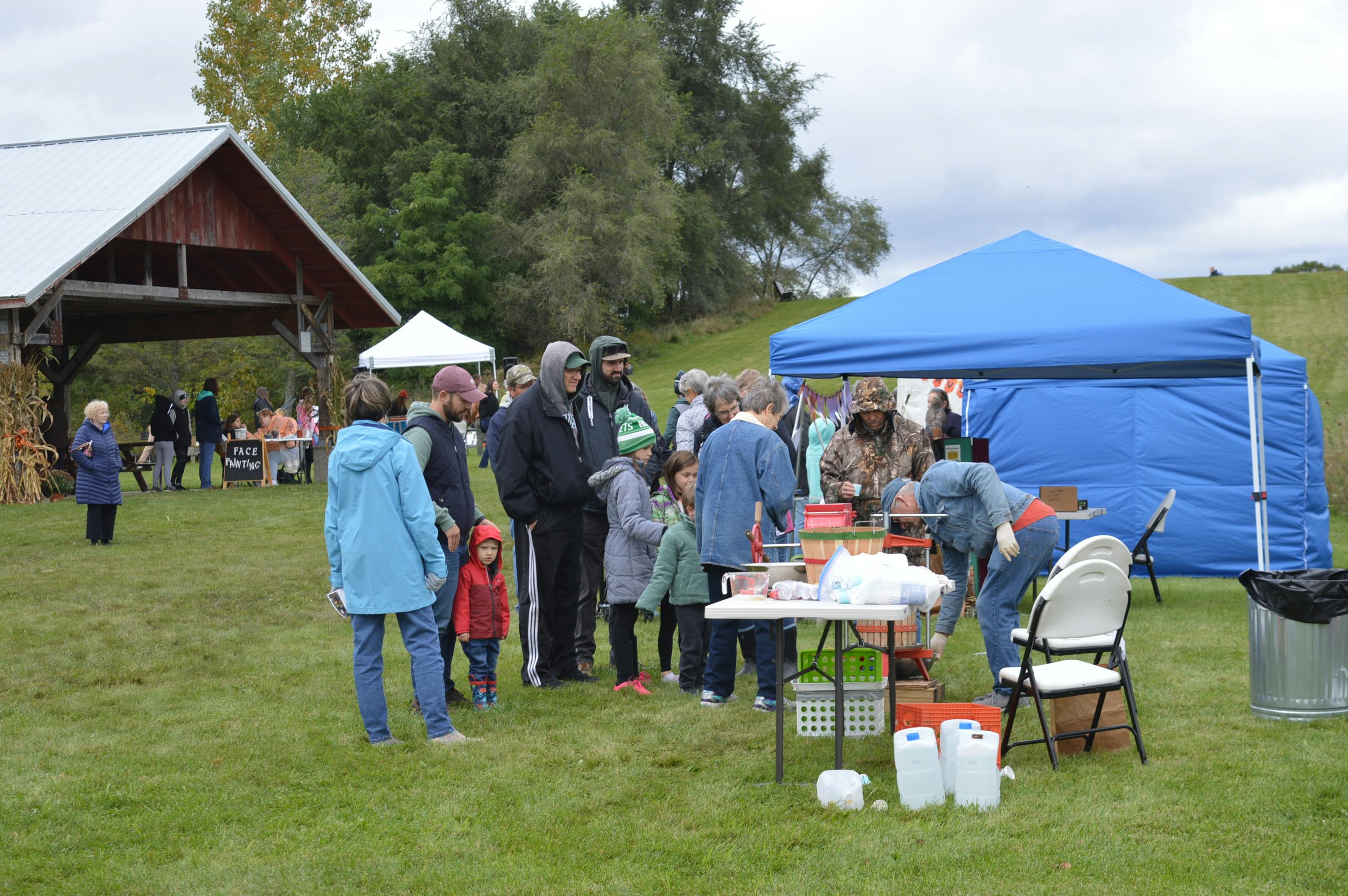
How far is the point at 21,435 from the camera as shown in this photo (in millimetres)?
16078

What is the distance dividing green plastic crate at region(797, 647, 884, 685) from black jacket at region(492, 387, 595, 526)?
1.59 m

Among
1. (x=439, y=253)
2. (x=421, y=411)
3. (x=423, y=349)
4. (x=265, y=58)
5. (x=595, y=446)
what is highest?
(x=265, y=58)

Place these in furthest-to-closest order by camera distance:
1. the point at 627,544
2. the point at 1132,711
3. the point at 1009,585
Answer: the point at 627,544 → the point at 1009,585 → the point at 1132,711

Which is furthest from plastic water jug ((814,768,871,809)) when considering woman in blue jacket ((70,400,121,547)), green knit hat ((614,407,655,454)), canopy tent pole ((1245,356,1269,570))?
woman in blue jacket ((70,400,121,547))

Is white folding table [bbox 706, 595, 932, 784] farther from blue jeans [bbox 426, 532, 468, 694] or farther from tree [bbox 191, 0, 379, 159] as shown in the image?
tree [bbox 191, 0, 379, 159]

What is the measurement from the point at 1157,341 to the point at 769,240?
4644cm

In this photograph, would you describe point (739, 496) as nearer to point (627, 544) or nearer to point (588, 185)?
point (627, 544)

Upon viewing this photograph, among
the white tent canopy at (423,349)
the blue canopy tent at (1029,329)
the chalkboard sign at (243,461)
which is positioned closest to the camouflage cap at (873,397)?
the blue canopy tent at (1029,329)

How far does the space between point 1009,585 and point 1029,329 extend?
2.14 m

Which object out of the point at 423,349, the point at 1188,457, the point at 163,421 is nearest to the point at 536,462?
the point at 1188,457

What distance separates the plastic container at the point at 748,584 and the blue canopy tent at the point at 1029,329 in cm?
268

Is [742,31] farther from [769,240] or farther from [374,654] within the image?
[374,654]

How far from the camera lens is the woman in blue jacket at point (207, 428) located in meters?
19.2

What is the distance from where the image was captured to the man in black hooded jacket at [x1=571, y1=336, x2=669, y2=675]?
272 inches
